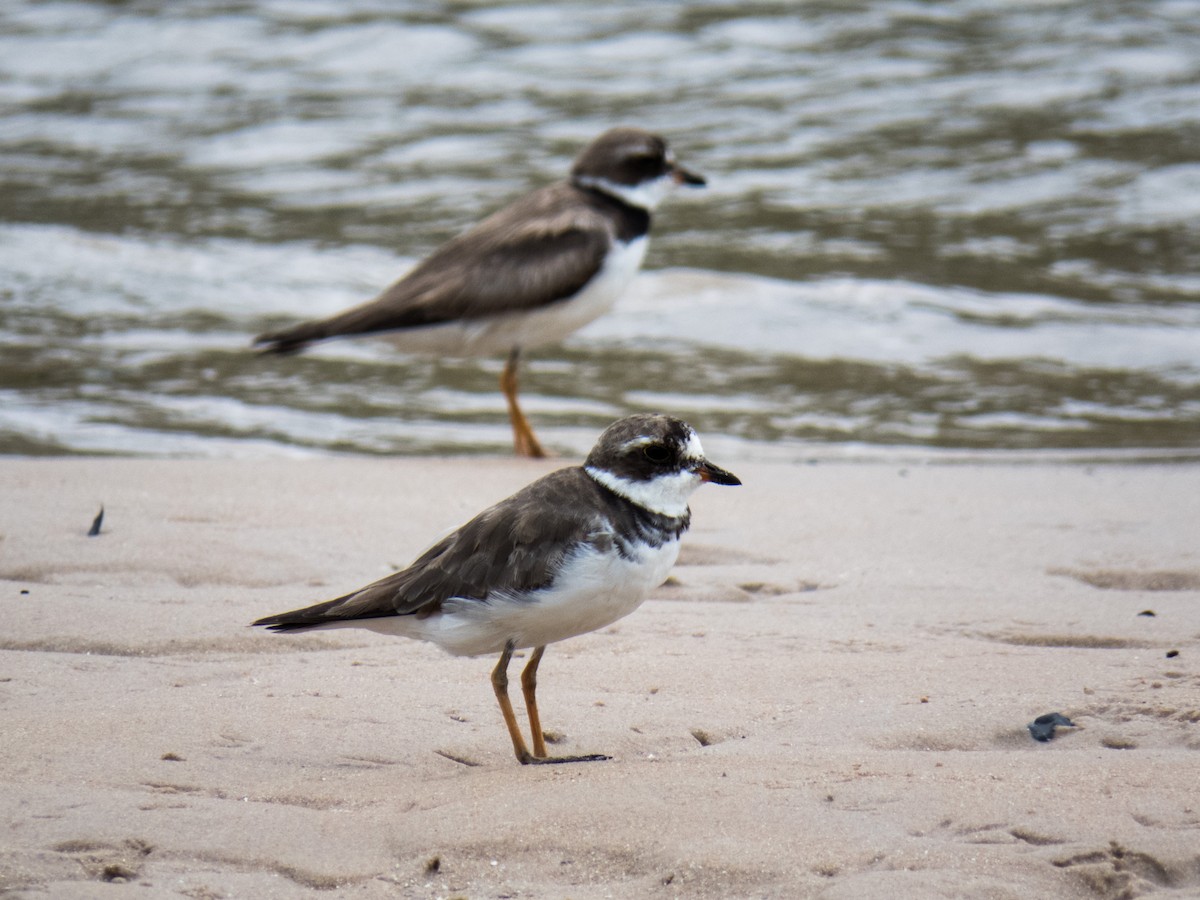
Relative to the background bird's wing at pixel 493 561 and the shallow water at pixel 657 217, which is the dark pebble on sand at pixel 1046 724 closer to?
the background bird's wing at pixel 493 561

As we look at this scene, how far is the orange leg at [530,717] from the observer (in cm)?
408

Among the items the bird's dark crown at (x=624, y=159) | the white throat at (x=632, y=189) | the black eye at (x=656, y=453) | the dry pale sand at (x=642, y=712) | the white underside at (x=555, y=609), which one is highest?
the bird's dark crown at (x=624, y=159)

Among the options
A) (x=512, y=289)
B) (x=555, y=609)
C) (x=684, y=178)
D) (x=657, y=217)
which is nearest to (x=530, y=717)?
(x=555, y=609)

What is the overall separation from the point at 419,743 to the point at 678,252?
8862mm

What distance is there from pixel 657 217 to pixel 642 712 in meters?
10.0

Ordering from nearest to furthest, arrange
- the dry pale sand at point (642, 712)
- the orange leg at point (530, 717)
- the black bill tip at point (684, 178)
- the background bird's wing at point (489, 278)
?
1. the dry pale sand at point (642, 712)
2. the orange leg at point (530, 717)
3. the background bird's wing at point (489, 278)
4. the black bill tip at point (684, 178)

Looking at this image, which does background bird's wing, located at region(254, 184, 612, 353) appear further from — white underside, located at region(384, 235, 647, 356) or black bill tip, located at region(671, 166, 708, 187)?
black bill tip, located at region(671, 166, 708, 187)

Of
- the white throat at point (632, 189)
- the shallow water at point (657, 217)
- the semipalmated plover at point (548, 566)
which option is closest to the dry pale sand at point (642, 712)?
the semipalmated plover at point (548, 566)

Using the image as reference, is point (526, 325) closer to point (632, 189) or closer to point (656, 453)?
point (632, 189)

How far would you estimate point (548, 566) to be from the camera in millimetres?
4102

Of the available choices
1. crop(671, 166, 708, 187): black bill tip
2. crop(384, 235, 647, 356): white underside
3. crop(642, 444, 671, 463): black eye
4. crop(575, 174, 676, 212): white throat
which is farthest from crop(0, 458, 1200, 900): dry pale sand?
crop(671, 166, 708, 187): black bill tip

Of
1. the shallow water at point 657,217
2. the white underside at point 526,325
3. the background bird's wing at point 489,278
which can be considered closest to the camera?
the background bird's wing at point 489,278

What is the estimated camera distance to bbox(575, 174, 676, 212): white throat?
369 inches

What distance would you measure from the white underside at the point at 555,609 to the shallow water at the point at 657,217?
4348mm
